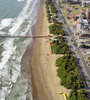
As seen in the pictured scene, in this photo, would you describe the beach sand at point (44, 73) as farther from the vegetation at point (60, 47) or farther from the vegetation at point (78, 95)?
the vegetation at point (60, 47)

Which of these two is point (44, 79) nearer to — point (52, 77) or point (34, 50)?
point (52, 77)

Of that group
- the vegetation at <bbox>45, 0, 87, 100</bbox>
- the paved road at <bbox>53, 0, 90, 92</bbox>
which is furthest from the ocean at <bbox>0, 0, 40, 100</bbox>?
the paved road at <bbox>53, 0, 90, 92</bbox>

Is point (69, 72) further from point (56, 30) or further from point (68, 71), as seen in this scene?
point (56, 30)

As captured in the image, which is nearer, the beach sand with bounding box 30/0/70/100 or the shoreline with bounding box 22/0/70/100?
the beach sand with bounding box 30/0/70/100

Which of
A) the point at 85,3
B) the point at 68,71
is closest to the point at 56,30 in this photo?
the point at 68,71

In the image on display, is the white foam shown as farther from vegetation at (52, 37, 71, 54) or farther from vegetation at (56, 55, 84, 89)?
vegetation at (56, 55, 84, 89)

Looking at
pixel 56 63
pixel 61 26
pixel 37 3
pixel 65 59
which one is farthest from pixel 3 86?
pixel 37 3

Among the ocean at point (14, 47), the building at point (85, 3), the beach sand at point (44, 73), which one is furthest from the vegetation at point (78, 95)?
the building at point (85, 3)
